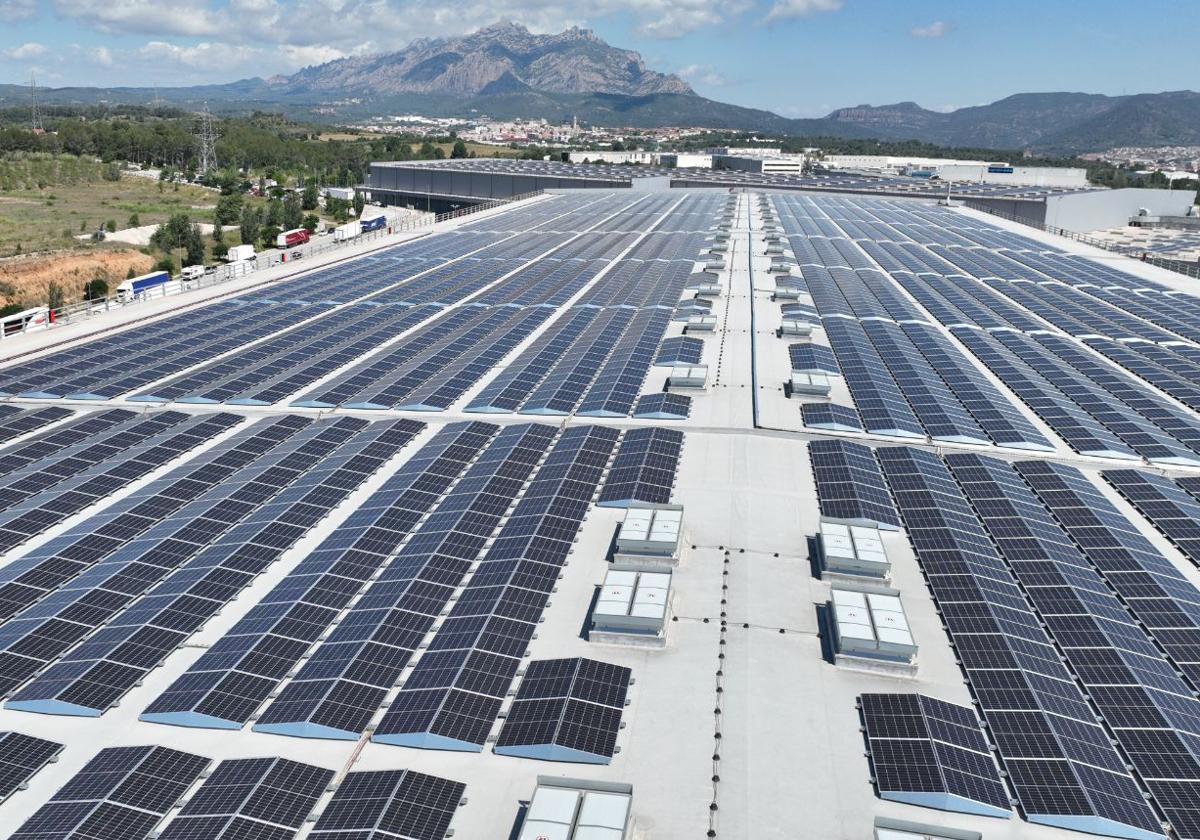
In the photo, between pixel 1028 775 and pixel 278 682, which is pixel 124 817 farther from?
pixel 1028 775

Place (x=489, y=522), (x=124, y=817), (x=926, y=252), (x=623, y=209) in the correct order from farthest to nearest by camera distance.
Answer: (x=623, y=209)
(x=926, y=252)
(x=489, y=522)
(x=124, y=817)

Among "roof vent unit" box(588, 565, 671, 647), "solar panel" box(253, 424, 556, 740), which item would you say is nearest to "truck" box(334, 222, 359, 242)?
"solar panel" box(253, 424, 556, 740)

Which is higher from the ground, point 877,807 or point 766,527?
point 766,527

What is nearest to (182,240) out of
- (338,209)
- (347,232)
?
(347,232)

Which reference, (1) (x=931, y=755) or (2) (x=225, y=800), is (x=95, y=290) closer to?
(2) (x=225, y=800)

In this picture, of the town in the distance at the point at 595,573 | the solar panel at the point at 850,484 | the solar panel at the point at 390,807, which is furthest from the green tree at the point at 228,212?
the solar panel at the point at 390,807

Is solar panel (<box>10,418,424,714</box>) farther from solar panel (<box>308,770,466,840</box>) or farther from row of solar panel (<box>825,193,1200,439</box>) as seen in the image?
row of solar panel (<box>825,193,1200,439</box>)

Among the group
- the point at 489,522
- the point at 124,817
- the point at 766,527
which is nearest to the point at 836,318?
the point at 766,527
